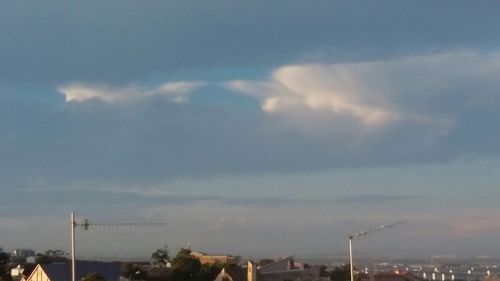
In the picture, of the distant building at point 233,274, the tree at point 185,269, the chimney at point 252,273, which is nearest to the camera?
the chimney at point 252,273

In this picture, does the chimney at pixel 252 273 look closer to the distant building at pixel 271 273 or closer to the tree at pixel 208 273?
the distant building at pixel 271 273

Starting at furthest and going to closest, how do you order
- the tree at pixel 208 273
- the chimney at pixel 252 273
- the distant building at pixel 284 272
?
1. the distant building at pixel 284 272
2. the tree at pixel 208 273
3. the chimney at pixel 252 273

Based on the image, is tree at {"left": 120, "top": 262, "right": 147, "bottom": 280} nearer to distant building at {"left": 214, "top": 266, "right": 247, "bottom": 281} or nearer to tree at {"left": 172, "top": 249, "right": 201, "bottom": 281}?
tree at {"left": 172, "top": 249, "right": 201, "bottom": 281}

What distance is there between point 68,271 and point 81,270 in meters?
1.72

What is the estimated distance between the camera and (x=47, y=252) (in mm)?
192250

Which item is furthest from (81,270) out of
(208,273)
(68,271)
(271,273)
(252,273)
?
(271,273)

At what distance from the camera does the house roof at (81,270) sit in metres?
105

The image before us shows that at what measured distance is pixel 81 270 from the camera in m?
108

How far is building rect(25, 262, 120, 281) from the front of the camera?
105 m

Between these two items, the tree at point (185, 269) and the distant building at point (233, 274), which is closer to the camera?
the distant building at point (233, 274)

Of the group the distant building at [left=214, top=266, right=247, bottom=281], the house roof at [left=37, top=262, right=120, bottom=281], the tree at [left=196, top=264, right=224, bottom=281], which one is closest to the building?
the house roof at [left=37, top=262, right=120, bottom=281]

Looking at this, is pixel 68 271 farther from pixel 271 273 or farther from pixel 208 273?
pixel 271 273

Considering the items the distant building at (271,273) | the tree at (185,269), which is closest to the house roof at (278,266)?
the distant building at (271,273)

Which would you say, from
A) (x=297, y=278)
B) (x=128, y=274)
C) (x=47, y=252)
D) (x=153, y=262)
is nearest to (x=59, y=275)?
(x=128, y=274)
